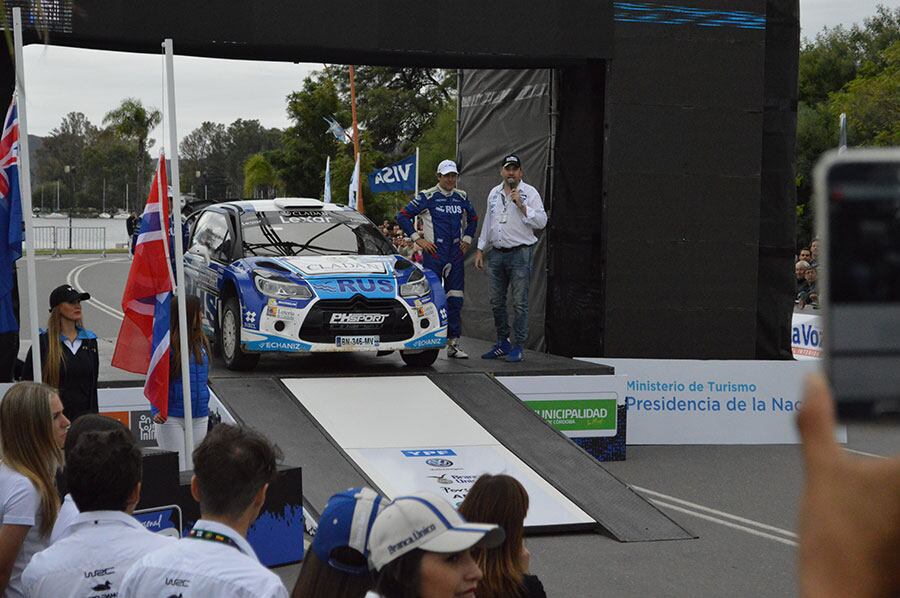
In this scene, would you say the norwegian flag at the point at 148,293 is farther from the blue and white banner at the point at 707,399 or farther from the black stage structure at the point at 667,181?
the blue and white banner at the point at 707,399

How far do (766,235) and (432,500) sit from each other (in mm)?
13292

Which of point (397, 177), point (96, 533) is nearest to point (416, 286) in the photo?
point (397, 177)

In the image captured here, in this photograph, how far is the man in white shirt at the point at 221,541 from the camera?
10.5ft

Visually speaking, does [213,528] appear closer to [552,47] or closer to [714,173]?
[552,47]

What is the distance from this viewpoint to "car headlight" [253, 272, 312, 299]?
12.4 meters

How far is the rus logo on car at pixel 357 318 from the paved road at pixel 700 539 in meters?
2.08

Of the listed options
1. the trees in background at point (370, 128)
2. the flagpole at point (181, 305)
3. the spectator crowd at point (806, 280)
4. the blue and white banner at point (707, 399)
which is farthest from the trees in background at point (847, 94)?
the flagpole at point (181, 305)

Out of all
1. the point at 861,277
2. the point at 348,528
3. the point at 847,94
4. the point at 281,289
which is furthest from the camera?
the point at 847,94

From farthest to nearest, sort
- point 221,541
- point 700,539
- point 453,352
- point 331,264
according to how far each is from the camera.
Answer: point 453,352, point 331,264, point 700,539, point 221,541

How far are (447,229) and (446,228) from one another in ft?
0.06

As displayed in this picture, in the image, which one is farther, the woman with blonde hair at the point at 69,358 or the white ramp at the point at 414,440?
the white ramp at the point at 414,440

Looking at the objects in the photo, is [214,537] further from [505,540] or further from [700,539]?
[700,539]

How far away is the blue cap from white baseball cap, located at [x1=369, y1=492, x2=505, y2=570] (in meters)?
0.07

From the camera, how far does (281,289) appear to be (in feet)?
40.8
